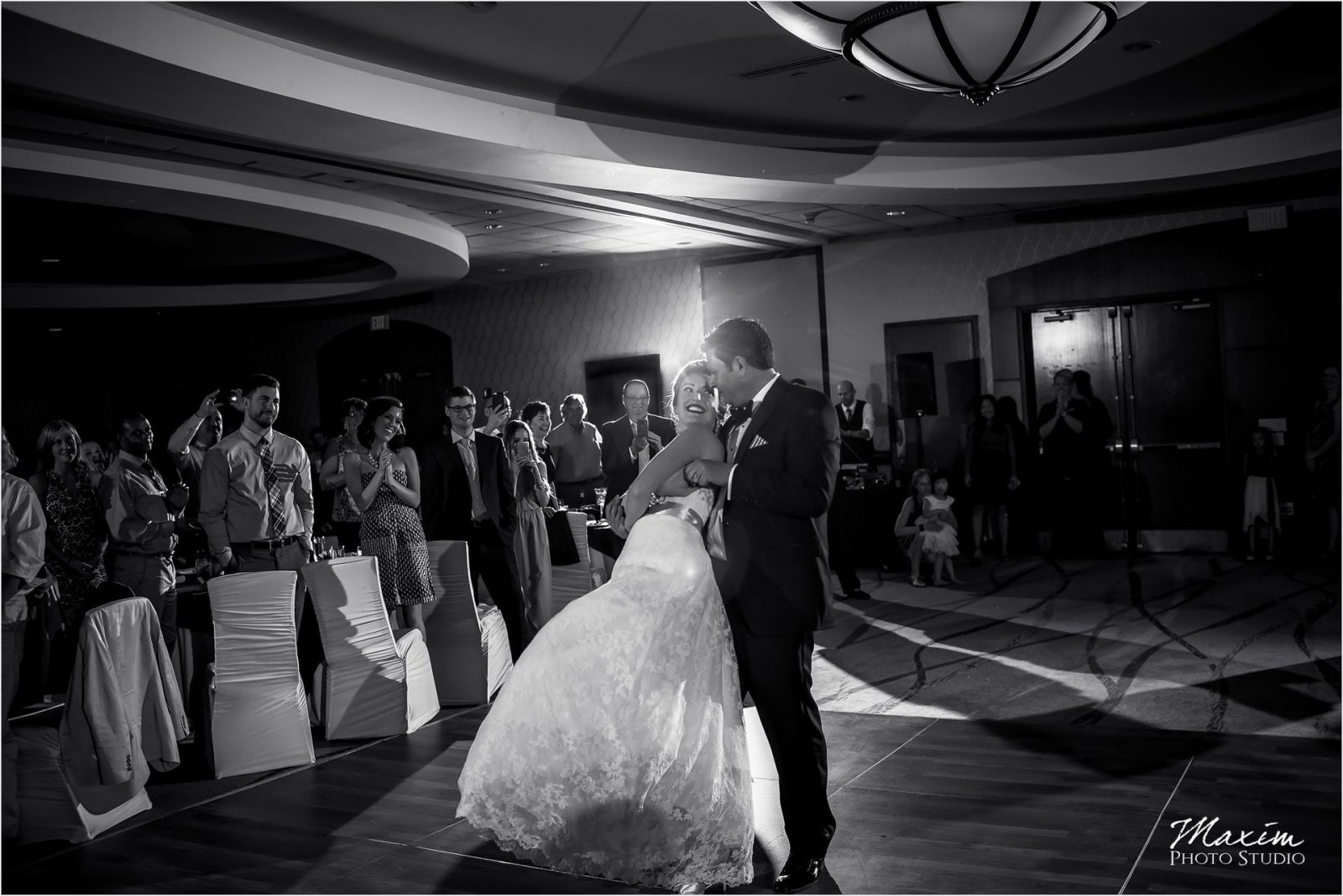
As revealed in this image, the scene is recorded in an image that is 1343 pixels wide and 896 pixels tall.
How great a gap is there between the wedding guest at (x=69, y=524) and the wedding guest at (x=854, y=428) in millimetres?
6202

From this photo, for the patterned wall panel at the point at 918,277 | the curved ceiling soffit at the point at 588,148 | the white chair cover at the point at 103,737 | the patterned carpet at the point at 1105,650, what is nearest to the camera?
the white chair cover at the point at 103,737

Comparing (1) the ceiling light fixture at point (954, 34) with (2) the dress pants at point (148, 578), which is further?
(2) the dress pants at point (148, 578)

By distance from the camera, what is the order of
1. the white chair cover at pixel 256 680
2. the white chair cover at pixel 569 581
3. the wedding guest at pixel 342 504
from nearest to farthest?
the white chair cover at pixel 256 680 < the white chair cover at pixel 569 581 < the wedding guest at pixel 342 504

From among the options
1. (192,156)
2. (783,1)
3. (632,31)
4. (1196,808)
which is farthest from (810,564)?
(192,156)

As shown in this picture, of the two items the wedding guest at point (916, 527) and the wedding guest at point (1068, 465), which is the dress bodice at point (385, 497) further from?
the wedding guest at point (1068, 465)

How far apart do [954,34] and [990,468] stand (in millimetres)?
6427

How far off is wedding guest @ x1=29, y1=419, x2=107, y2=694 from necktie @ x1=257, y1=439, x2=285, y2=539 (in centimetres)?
89

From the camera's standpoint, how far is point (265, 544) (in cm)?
509

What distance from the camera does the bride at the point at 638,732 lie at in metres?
2.85

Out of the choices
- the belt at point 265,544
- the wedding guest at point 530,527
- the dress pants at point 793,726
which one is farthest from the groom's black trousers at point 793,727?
the belt at point 265,544

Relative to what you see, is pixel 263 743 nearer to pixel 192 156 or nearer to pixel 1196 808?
pixel 1196 808

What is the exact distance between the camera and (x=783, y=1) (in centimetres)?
330

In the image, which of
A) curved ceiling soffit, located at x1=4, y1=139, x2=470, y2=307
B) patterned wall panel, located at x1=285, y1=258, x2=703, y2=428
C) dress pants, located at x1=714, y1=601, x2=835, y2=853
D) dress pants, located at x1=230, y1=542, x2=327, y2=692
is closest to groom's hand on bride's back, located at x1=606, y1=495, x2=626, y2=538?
dress pants, located at x1=714, y1=601, x2=835, y2=853

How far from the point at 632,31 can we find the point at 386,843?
3732 millimetres
